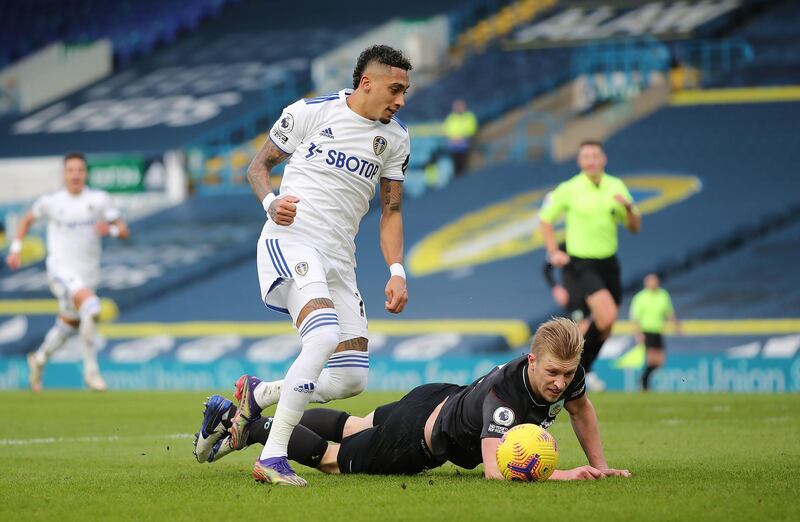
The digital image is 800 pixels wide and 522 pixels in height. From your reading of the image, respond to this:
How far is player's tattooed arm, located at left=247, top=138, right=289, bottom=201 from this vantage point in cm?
690

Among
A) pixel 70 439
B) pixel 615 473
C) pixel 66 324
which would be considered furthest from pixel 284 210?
pixel 66 324

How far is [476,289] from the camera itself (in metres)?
23.5

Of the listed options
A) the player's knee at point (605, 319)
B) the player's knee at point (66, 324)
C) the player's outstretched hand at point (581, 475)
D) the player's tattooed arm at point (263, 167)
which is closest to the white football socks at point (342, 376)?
the player's tattooed arm at point (263, 167)

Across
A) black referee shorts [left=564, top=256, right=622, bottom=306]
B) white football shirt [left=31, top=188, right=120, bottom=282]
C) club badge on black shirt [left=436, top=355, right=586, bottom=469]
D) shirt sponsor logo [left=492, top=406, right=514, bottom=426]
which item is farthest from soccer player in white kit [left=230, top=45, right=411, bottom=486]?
white football shirt [left=31, top=188, right=120, bottom=282]

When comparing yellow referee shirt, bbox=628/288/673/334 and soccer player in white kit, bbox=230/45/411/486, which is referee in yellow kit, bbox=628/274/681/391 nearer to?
yellow referee shirt, bbox=628/288/673/334

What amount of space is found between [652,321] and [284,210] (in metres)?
13.2

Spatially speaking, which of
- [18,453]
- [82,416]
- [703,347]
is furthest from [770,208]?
[18,453]

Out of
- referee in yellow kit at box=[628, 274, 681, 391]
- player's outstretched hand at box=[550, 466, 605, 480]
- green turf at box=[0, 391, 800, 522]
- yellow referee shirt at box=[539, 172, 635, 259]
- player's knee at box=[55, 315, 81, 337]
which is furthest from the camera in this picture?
referee in yellow kit at box=[628, 274, 681, 391]

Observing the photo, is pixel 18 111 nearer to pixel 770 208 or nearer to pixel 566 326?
pixel 770 208

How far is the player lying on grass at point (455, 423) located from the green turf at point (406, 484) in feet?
0.41

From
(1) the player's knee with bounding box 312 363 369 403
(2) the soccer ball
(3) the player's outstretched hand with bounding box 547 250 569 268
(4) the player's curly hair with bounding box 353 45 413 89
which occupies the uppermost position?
(4) the player's curly hair with bounding box 353 45 413 89

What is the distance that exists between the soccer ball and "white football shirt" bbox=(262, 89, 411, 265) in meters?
1.51

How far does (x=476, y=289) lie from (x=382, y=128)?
16560mm

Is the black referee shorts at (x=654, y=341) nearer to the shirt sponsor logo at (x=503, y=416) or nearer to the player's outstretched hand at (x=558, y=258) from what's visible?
the player's outstretched hand at (x=558, y=258)
